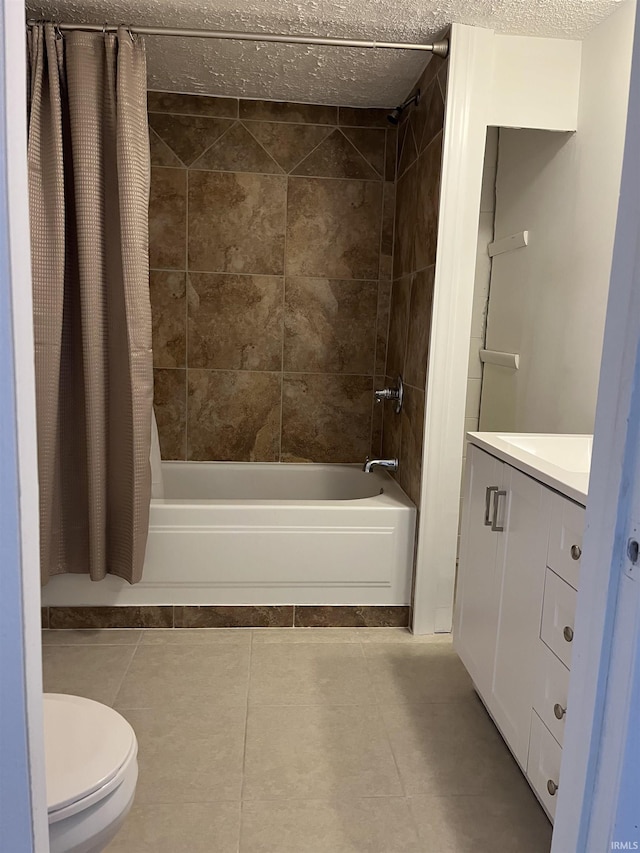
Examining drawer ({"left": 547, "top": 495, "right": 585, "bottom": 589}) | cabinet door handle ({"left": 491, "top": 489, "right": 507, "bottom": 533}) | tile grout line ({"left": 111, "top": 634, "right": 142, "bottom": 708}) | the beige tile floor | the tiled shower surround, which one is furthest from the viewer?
the tiled shower surround

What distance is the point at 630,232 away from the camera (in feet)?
2.32

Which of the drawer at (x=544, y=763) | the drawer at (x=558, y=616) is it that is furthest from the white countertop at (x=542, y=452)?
the drawer at (x=544, y=763)

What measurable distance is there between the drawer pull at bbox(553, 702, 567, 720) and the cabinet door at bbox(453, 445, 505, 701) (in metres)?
0.41

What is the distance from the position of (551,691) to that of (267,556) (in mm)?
1305

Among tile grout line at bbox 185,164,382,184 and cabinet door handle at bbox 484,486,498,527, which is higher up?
tile grout line at bbox 185,164,382,184

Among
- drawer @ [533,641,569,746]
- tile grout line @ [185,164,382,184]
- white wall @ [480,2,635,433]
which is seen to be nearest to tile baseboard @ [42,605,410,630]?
white wall @ [480,2,635,433]

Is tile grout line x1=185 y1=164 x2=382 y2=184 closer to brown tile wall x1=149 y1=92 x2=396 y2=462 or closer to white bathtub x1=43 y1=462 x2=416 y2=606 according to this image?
brown tile wall x1=149 y1=92 x2=396 y2=462

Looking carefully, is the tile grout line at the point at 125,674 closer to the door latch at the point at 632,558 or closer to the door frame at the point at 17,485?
the door frame at the point at 17,485

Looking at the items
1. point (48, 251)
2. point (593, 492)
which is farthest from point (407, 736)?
point (48, 251)

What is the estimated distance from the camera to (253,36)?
2.25m

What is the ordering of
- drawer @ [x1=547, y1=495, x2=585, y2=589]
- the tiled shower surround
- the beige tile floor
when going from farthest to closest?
1. the tiled shower surround
2. the beige tile floor
3. drawer @ [x1=547, y1=495, x2=585, y2=589]

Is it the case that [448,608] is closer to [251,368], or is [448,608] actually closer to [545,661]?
[545,661]

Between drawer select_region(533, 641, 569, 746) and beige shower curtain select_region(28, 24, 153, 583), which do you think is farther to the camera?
beige shower curtain select_region(28, 24, 153, 583)

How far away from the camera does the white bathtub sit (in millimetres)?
2605
